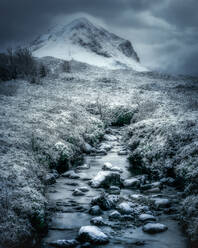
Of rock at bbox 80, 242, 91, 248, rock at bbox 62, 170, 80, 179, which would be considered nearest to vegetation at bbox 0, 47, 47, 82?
rock at bbox 62, 170, 80, 179

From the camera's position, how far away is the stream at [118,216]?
270 inches

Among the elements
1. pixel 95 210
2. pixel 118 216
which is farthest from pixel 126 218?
Answer: pixel 95 210

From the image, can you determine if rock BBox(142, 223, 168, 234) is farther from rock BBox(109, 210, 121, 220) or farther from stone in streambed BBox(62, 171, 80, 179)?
stone in streambed BBox(62, 171, 80, 179)

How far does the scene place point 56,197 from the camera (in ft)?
31.5

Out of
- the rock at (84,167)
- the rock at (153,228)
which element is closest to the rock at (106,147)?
the rock at (84,167)

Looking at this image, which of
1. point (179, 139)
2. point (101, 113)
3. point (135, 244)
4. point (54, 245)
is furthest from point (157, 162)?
point (101, 113)

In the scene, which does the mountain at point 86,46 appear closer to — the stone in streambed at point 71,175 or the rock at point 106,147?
the rock at point 106,147

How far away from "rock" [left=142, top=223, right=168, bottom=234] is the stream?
7 cm

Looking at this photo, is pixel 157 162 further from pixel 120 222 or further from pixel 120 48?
pixel 120 48

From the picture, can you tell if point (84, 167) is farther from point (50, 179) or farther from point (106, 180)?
point (50, 179)

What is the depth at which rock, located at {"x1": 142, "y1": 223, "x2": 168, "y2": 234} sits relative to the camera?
729 centimetres

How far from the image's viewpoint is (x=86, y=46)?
104 m

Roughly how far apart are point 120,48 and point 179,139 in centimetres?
11695

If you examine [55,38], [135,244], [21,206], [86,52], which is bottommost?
[135,244]
